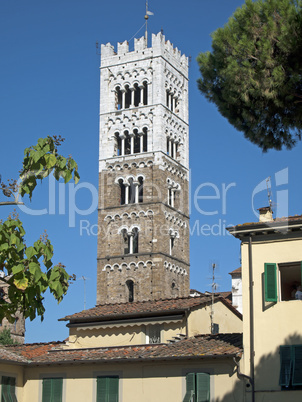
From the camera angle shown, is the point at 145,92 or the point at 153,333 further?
the point at 145,92

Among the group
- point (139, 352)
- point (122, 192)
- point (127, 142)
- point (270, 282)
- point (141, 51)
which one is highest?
point (141, 51)

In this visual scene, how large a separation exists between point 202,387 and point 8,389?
7.29m

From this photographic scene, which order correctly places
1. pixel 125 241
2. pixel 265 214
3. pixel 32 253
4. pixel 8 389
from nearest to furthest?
pixel 32 253 < pixel 265 214 < pixel 8 389 < pixel 125 241

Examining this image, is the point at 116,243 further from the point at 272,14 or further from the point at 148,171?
the point at 272,14

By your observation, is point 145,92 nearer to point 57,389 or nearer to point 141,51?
point 141,51

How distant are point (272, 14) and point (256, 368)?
10204 mm

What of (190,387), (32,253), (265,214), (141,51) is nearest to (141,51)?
(141,51)

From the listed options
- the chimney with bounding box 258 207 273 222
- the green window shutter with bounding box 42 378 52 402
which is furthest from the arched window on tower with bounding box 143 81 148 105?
the chimney with bounding box 258 207 273 222

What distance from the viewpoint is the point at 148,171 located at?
204 feet

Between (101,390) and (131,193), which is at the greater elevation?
(131,193)

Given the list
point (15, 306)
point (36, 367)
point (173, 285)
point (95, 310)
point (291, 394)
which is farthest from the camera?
point (173, 285)

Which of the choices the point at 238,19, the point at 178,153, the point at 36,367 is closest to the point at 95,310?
the point at 36,367

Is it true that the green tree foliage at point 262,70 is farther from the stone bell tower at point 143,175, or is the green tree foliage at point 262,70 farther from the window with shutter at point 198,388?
the stone bell tower at point 143,175

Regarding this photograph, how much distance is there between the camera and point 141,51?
66062 mm
